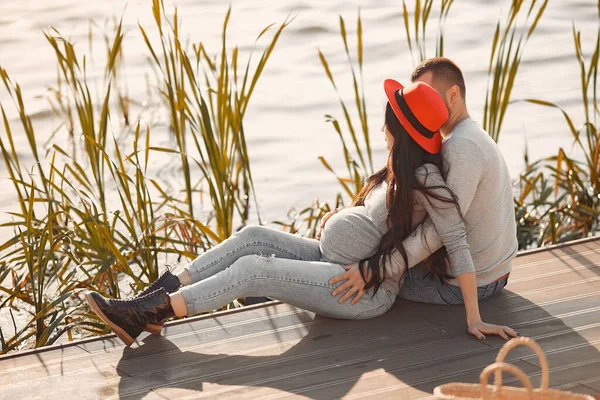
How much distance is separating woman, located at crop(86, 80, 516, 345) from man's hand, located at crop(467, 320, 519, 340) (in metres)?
0.01

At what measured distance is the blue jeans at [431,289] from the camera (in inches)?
123

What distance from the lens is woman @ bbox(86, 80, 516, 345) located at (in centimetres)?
285

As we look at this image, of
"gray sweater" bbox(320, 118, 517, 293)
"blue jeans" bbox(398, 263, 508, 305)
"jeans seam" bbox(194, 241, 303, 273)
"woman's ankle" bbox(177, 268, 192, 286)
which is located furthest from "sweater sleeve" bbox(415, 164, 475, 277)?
"woman's ankle" bbox(177, 268, 192, 286)

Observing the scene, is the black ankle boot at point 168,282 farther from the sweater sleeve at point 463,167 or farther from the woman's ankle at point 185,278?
the sweater sleeve at point 463,167

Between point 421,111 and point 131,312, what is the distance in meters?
1.07

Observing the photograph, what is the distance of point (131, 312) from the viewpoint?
9.50ft

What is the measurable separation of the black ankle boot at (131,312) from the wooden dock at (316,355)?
7 centimetres

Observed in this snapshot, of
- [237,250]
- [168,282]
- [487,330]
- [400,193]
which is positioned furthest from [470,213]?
[168,282]

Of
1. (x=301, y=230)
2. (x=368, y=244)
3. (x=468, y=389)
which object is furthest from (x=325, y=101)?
(x=468, y=389)

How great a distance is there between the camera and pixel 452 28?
28.0 feet

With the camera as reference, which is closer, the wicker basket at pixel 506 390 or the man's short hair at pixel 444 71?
the wicker basket at pixel 506 390

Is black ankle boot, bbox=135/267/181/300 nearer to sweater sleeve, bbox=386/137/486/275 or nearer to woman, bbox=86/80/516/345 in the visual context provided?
woman, bbox=86/80/516/345

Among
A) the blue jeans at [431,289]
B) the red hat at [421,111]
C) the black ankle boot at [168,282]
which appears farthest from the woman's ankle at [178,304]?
the red hat at [421,111]

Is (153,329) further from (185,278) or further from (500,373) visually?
(500,373)
